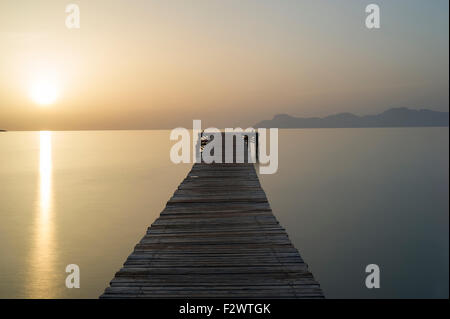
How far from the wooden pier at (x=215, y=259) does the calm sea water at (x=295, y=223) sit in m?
4.82

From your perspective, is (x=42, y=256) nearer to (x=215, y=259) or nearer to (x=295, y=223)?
(x=215, y=259)

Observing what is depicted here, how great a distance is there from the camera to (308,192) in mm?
25031

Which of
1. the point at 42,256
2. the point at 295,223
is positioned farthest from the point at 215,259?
the point at 295,223

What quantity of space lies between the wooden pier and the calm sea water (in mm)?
4818

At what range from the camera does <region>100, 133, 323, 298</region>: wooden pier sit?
4539 millimetres

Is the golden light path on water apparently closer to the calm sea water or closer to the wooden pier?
the calm sea water

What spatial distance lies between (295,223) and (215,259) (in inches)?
515

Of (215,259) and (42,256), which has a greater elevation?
(215,259)

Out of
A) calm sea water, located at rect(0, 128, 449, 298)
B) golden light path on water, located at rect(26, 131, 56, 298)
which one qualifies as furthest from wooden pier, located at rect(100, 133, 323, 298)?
golden light path on water, located at rect(26, 131, 56, 298)

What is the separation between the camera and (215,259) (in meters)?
5.50

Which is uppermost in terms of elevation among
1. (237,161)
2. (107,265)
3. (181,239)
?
(237,161)
